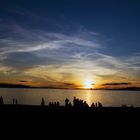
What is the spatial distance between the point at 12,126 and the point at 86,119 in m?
6.40

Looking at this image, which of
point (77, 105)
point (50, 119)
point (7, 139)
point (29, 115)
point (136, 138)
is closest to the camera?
point (7, 139)

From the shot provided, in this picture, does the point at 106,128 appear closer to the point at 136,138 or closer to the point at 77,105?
the point at 136,138

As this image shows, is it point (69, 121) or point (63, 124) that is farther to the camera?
point (69, 121)

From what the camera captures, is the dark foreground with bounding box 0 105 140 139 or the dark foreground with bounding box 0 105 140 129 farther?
the dark foreground with bounding box 0 105 140 129

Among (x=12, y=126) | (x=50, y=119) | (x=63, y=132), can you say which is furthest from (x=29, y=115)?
(x=63, y=132)

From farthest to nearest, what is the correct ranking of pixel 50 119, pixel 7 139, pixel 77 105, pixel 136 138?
pixel 77 105 → pixel 50 119 → pixel 136 138 → pixel 7 139

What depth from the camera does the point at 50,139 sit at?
1462cm

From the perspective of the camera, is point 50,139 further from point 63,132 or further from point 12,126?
point 12,126

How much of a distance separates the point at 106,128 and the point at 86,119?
3128 mm

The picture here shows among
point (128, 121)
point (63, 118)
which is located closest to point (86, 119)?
point (63, 118)

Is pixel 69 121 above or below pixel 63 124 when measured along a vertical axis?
above

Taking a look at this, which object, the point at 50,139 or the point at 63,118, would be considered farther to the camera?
the point at 63,118

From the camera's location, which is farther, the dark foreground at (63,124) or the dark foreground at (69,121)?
the dark foreground at (69,121)

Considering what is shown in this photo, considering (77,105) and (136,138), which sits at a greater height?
(77,105)
